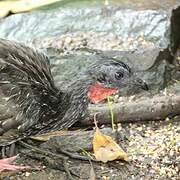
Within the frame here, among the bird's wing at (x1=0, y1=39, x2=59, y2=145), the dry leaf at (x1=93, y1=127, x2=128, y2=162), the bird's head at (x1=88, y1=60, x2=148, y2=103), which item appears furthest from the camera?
the dry leaf at (x1=93, y1=127, x2=128, y2=162)

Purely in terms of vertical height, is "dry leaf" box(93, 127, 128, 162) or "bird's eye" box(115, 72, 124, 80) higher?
"bird's eye" box(115, 72, 124, 80)

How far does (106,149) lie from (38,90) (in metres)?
0.72

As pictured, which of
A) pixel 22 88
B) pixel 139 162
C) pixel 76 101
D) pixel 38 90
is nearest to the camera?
pixel 22 88

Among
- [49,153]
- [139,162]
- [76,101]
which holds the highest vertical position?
[76,101]

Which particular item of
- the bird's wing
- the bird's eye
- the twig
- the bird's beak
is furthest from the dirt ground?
the bird's eye

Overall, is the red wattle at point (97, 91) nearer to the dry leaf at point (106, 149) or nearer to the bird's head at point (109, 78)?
the bird's head at point (109, 78)

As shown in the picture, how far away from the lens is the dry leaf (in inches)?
210

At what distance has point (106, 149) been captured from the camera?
5.39m

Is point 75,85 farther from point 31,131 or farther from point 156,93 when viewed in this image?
point 156,93

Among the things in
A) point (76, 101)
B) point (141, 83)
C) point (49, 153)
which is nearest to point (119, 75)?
point (141, 83)

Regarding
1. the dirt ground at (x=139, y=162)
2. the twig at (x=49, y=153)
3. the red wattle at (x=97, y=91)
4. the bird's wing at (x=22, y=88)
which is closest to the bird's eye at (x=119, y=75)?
the red wattle at (x=97, y=91)

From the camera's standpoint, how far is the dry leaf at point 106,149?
5332 mm

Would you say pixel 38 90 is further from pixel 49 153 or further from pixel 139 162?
pixel 139 162

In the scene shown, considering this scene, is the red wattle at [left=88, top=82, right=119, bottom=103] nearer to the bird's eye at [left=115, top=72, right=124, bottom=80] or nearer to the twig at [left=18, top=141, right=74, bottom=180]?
the bird's eye at [left=115, top=72, right=124, bottom=80]
